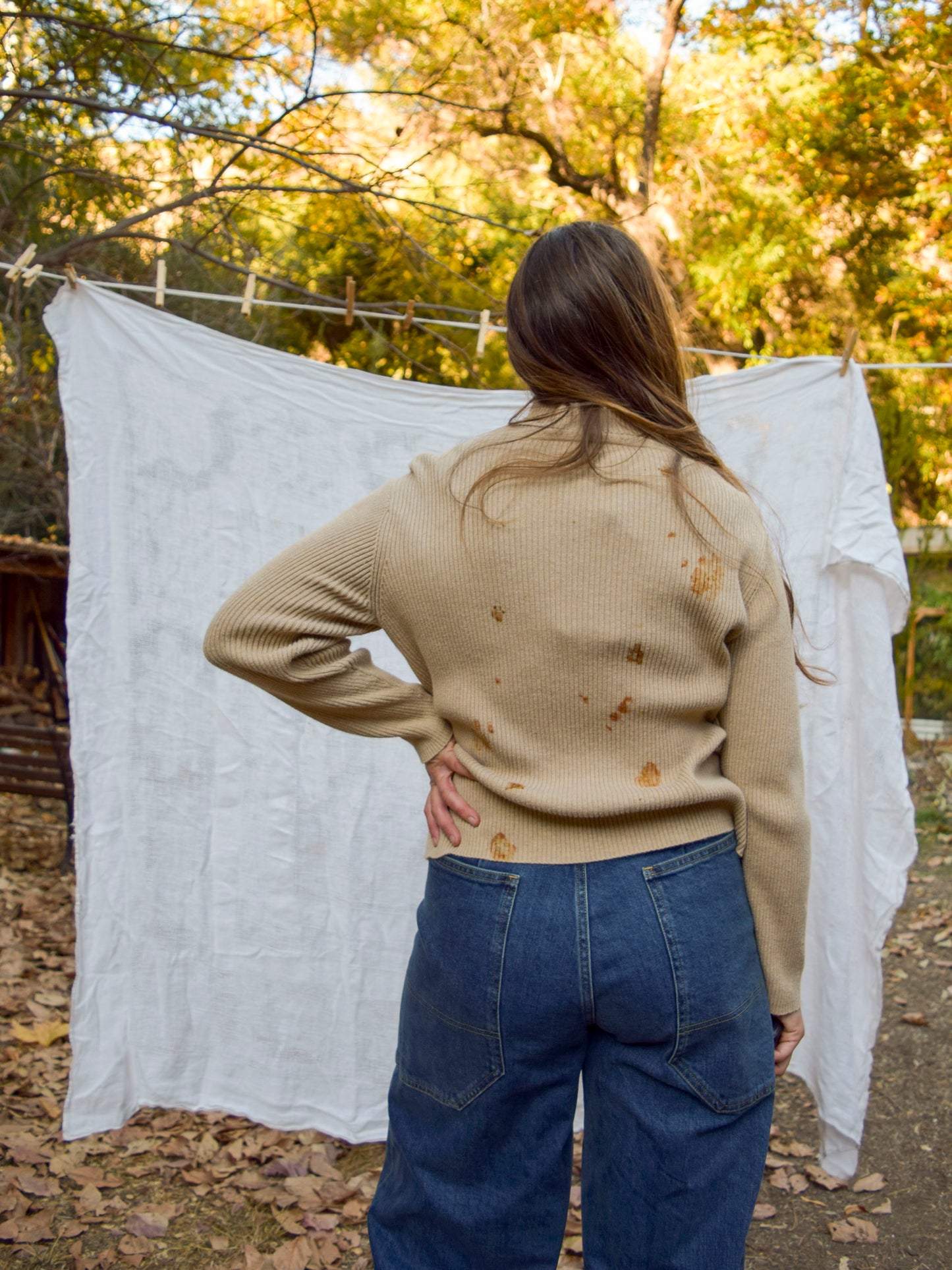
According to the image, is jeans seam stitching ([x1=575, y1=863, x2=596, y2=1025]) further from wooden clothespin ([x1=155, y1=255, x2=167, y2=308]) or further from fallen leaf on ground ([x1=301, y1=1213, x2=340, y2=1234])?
wooden clothespin ([x1=155, y1=255, x2=167, y2=308])

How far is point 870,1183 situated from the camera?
2.56 metres

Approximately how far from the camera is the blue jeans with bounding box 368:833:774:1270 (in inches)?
43.9

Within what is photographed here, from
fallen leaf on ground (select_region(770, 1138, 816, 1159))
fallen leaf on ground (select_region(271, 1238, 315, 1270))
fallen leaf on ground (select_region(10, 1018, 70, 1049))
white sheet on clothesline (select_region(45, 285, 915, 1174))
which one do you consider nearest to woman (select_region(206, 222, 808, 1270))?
fallen leaf on ground (select_region(271, 1238, 315, 1270))

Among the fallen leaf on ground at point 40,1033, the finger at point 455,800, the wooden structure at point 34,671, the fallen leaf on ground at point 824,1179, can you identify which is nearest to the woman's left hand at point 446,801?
the finger at point 455,800

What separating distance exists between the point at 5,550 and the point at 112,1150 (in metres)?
3.09

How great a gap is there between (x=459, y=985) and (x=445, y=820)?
194 millimetres

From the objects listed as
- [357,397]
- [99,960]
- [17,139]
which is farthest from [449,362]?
[99,960]

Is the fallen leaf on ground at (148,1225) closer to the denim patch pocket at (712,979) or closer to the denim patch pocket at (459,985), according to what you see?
the denim patch pocket at (459,985)

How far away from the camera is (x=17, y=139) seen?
4.48 meters

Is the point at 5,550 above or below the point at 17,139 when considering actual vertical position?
below

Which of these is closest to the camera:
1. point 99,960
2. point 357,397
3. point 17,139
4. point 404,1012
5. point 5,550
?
point 404,1012

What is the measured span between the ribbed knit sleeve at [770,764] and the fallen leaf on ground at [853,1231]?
1.52 m

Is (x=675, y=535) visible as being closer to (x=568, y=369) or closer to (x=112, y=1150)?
Result: (x=568, y=369)

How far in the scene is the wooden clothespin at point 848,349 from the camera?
2201mm
